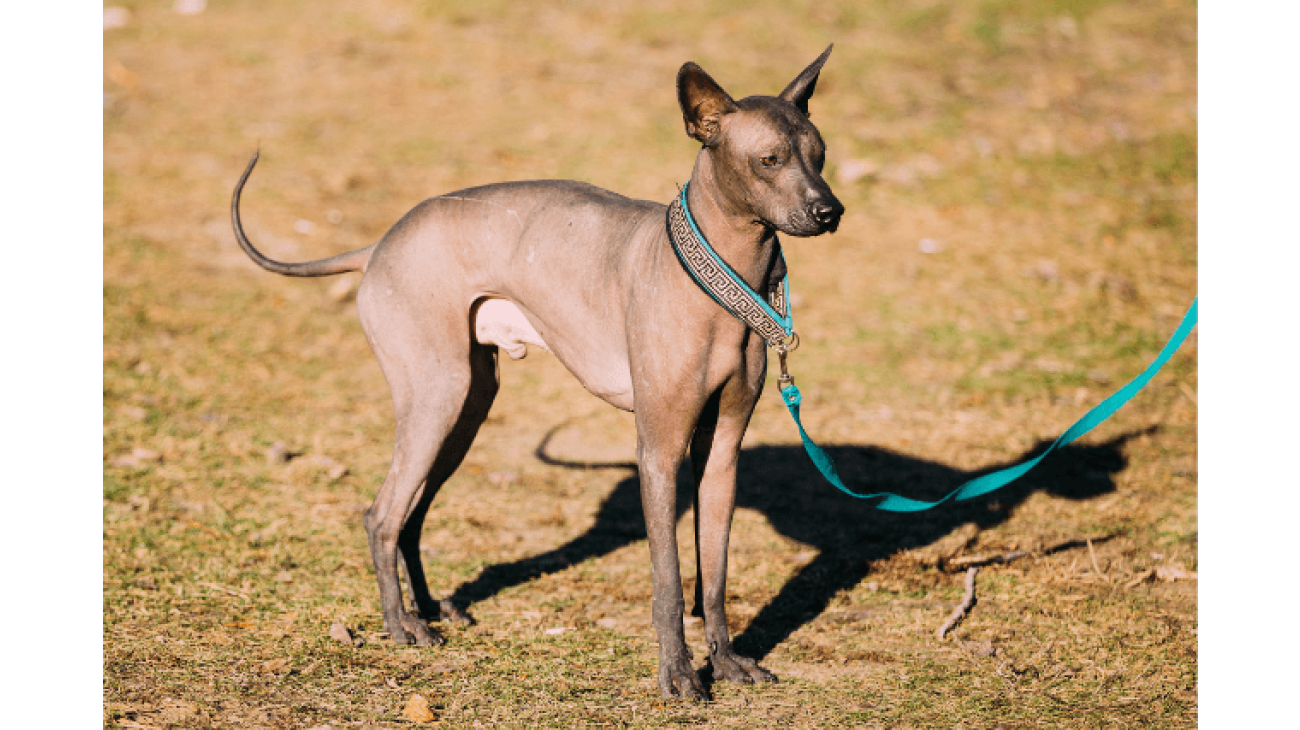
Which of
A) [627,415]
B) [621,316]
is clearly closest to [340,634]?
[621,316]

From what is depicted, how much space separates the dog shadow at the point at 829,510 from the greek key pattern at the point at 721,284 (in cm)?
158

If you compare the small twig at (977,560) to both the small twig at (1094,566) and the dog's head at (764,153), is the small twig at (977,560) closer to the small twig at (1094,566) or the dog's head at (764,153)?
the small twig at (1094,566)

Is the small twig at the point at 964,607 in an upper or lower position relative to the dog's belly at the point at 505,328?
lower

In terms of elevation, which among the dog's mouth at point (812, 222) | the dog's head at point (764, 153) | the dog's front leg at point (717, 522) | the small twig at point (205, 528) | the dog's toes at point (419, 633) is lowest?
the small twig at point (205, 528)

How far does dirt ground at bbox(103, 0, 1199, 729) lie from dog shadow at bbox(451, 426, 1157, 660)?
0.03 meters

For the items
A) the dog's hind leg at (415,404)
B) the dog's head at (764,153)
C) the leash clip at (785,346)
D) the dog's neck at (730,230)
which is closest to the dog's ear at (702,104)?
the dog's head at (764,153)

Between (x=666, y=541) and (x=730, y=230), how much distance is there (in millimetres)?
1191

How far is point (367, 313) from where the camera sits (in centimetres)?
490

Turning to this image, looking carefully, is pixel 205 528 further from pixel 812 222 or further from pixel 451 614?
pixel 812 222

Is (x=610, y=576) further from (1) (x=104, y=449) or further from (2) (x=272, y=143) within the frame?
(2) (x=272, y=143)

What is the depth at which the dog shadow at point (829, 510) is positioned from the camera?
557cm

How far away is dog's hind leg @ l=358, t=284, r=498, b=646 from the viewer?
4.79m

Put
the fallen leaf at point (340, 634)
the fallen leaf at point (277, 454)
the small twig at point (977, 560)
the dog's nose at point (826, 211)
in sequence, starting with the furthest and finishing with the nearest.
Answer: the fallen leaf at point (277, 454), the small twig at point (977, 560), the fallen leaf at point (340, 634), the dog's nose at point (826, 211)

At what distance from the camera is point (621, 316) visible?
4.37 metres
